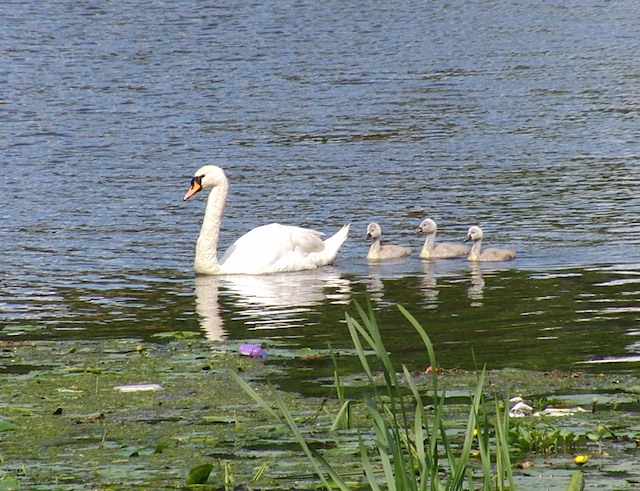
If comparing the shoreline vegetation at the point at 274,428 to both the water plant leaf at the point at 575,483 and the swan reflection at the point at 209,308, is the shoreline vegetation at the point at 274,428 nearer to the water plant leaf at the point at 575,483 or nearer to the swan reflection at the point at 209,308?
the water plant leaf at the point at 575,483

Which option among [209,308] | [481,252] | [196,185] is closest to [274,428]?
[209,308]

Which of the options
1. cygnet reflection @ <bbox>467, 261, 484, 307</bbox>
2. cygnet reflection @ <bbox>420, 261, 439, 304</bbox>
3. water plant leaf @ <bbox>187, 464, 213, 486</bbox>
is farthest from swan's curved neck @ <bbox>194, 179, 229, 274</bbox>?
water plant leaf @ <bbox>187, 464, 213, 486</bbox>

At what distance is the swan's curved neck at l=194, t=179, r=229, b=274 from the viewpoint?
13945 mm

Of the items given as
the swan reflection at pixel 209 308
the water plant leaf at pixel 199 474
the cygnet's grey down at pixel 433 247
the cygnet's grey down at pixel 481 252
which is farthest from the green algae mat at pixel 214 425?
the cygnet's grey down at pixel 433 247

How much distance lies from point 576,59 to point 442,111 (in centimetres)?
645

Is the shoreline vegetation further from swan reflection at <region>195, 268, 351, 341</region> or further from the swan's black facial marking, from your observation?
the swan's black facial marking

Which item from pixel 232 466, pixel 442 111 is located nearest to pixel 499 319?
pixel 232 466

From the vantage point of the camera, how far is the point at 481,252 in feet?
46.1

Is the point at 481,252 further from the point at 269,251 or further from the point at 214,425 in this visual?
the point at 214,425

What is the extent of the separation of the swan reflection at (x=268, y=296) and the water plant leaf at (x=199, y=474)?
14.2 feet

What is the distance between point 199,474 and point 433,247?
29.8 ft

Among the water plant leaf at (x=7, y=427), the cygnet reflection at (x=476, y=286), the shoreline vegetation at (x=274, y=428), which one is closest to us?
the shoreline vegetation at (x=274, y=428)

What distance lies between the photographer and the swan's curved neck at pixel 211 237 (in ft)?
45.8

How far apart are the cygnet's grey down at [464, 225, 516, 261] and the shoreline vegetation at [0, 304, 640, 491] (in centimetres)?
486
